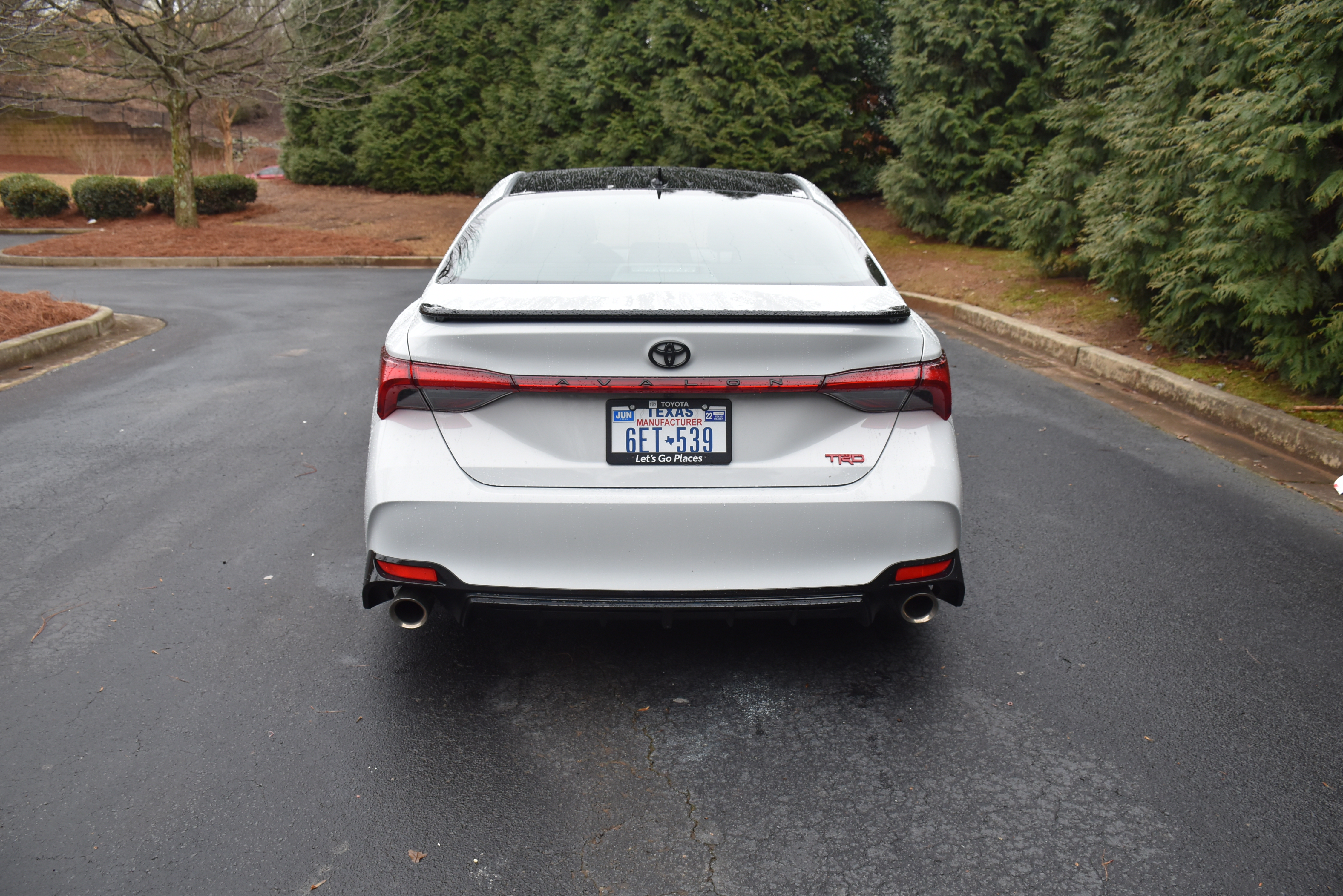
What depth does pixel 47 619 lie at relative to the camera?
12.4 feet

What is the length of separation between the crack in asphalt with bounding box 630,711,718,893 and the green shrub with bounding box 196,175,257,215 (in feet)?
83.0

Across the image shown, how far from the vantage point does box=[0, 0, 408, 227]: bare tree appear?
18078mm

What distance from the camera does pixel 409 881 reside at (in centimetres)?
235

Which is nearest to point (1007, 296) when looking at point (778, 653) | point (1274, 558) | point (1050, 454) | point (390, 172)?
point (1050, 454)

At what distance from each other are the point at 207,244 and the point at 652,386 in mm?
19614

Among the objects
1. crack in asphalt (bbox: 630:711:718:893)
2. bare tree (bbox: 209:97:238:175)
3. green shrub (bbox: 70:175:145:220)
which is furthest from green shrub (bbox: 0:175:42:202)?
crack in asphalt (bbox: 630:711:718:893)

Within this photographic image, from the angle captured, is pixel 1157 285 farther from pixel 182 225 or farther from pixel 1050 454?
pixel 182 225

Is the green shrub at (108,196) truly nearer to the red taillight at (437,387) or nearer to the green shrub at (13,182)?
the green shrub at (13,182)

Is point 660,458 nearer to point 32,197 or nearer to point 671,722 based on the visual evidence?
point 671,722

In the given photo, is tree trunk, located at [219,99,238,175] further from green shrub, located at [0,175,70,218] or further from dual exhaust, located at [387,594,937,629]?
dual exhaust, located at [387,594,937,629]

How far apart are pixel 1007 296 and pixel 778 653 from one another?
944 centimetres

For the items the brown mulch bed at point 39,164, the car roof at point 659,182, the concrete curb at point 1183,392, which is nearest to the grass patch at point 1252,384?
the concrete curb at point 1183,392

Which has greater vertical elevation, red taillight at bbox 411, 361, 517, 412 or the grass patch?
red taillight at bbox 411, 361, 517, 412

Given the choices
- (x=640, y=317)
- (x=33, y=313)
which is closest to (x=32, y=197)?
(x=33, y=313)
